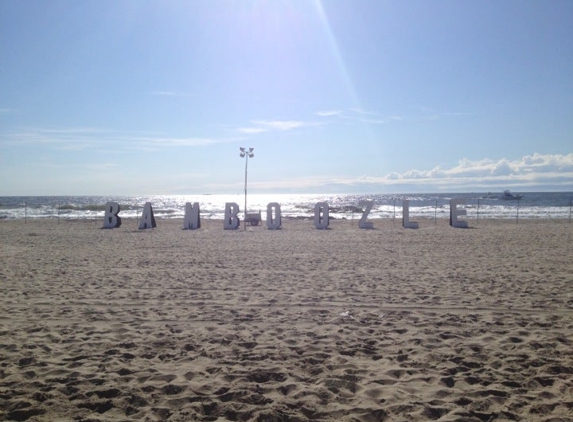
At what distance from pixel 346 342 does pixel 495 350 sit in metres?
1.61

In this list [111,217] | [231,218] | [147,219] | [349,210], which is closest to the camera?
[231,218]

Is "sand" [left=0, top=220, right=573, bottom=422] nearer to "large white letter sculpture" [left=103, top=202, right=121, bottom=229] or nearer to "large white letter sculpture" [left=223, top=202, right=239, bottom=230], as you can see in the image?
"large white letter sculpture" [left=223, top=202, right=239, bottom=230]

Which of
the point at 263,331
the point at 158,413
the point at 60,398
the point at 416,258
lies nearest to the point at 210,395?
the point at 158,413

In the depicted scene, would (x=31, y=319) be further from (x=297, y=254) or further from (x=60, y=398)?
(x=297, y=254)

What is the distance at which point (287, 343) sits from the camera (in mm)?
5172

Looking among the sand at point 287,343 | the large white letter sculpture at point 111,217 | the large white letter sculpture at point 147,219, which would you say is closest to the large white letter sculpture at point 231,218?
the large white letter sculpture at point 147,219

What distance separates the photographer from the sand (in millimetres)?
3688

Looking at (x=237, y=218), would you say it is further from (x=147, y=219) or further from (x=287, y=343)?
(x=287, y=343)

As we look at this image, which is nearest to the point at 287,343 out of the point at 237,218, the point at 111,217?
the point at 237,218

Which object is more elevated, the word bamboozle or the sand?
the word bamboozle

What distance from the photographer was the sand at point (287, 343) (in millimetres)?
3688

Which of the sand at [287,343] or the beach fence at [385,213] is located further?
the beach fence at [385,213]

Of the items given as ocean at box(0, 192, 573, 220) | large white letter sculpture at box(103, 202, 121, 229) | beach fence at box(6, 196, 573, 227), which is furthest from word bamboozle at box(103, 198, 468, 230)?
beach fence at box(6, 196, 573, 227)

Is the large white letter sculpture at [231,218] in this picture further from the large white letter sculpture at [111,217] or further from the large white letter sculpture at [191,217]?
the large white letter sculpture at [111,217]
